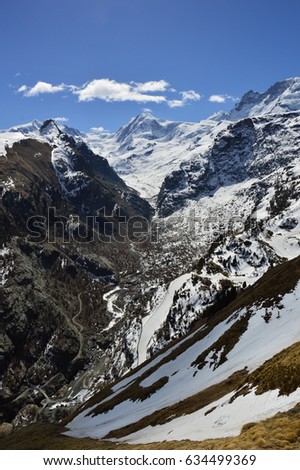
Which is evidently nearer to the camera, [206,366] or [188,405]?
[188,405]

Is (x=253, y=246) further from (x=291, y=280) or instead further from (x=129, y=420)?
(x=129, y=420)

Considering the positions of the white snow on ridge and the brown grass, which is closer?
the brown grass

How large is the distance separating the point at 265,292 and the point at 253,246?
114 metres

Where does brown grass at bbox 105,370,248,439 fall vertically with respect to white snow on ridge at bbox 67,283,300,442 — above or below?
above

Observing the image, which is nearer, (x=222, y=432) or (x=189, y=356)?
(x=222, y=432)

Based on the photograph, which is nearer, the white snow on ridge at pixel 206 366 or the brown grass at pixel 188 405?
the brown grass at pixel 188 405

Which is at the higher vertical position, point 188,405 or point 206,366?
point 188,405

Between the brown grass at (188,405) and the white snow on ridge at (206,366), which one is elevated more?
the brown grass at (188,405)

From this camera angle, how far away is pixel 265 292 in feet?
264

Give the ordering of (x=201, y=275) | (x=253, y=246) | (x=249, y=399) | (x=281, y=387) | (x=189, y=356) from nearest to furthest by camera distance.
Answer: (x=281, y=387)
(x=249, y=399)
(x=189, y=356)
(x=201, y=275)
(x=253, y=246)

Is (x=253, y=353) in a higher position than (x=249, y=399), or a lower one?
lower

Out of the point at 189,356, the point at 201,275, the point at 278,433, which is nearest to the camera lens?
the point at 278,433

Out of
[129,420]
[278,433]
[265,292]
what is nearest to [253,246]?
[265,292]
